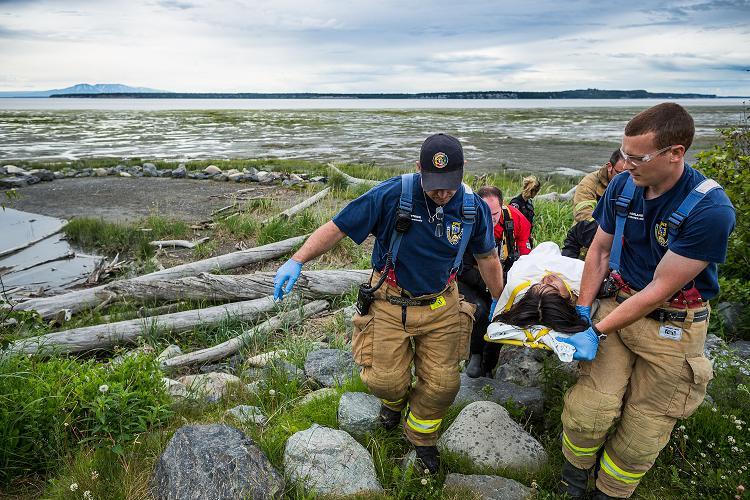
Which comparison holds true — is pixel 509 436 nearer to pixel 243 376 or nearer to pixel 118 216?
pixel 243 376

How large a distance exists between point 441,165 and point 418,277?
0.72 metres

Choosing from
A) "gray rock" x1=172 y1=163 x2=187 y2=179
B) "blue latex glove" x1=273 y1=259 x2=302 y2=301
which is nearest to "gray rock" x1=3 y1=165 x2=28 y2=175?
"gray rock" x1=172 y1=163 x2=187 y2=179

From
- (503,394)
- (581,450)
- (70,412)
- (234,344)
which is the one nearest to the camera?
(581,450)

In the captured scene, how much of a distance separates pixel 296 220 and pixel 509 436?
22.4ft

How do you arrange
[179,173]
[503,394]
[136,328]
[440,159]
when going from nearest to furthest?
[440,159], [503,394], [136,328], [179,173]

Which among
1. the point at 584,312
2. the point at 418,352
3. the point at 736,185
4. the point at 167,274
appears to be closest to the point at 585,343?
the point at 584,312

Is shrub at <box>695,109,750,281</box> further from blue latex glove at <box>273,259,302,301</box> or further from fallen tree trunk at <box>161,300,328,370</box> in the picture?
fallen tree trunk at <box>161,300,328,370</box>

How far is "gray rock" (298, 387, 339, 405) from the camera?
13.1 ft

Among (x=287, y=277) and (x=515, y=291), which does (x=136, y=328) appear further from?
(x=515, y=291)

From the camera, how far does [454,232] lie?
10.4 ft

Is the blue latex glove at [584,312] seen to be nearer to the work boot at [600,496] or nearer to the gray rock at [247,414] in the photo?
the work boot at [600,496]

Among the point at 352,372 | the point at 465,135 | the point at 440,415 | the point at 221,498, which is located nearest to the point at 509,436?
the point at 440,415

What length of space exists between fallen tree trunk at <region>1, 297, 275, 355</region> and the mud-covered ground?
5.88 m

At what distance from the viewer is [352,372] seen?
449cm
